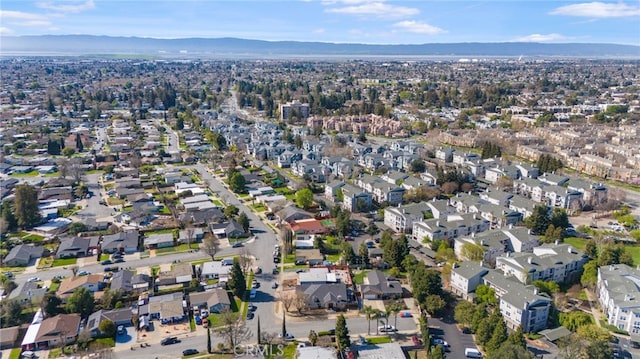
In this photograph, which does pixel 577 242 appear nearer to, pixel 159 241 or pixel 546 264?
pixel 546 264

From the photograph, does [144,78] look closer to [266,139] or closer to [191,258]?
[266,139]

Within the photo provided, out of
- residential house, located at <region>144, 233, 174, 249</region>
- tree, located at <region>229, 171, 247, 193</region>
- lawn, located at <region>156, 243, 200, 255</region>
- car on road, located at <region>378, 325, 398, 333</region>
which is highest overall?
tree, located at <region>229, 171, 247, 193</region>

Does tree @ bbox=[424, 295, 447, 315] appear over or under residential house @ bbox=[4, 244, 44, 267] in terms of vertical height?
over

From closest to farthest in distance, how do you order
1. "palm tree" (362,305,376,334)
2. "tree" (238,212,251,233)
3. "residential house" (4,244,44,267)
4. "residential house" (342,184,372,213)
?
"palm tree" (362,305,376,334) < "residential house" (4,244,44,267) < "tree" (238,212,251,233) < "residential house" (342,184,372,213)

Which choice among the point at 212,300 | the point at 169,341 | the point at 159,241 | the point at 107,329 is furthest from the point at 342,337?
the point at 159,241

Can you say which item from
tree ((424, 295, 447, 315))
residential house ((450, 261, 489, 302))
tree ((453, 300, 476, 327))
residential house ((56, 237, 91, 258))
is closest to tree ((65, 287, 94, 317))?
residential house ((56, 237, 91, 258))

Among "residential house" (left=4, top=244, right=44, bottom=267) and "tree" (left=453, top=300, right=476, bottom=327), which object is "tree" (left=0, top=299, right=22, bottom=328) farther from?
"tree" (left=453, top=300, right=476, bottom=327)

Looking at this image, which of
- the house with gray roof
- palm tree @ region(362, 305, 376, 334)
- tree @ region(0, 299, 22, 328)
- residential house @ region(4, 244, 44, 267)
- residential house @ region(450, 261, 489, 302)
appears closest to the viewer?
the house with gray roof
